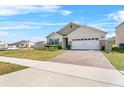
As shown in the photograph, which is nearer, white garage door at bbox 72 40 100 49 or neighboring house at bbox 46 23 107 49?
white garage door at bbox 72 40 100 49

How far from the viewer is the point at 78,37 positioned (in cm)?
2677

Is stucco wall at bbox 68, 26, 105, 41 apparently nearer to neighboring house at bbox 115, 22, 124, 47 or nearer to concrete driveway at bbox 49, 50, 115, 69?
neighboring house at bbox 115, 22, 124, 47

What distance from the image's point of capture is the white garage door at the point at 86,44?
80.7 feet

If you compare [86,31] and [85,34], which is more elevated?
[86,31]

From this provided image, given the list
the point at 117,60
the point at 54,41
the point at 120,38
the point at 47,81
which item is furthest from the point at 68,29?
the point at 47,81

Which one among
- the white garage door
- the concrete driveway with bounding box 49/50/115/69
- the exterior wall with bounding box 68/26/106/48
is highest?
the exterior wall with bounding box 68/26/106/48

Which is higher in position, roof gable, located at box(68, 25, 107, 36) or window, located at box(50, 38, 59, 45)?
roof gable, located at box(68, 25, 107, 36)

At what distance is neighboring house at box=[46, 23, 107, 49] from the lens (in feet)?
81.1

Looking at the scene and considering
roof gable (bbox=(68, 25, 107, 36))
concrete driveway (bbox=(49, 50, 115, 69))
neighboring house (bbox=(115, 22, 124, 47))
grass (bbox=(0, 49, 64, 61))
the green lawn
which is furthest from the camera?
roof gable (bbox=(68, 25, 107, 36))

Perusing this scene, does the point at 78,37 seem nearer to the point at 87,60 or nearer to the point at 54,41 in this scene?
the point at 54,41

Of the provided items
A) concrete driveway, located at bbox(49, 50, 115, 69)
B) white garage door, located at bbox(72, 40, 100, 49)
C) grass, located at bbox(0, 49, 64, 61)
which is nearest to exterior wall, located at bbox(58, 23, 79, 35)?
white garage door, located at bbox(72, 40, 100, 49)
